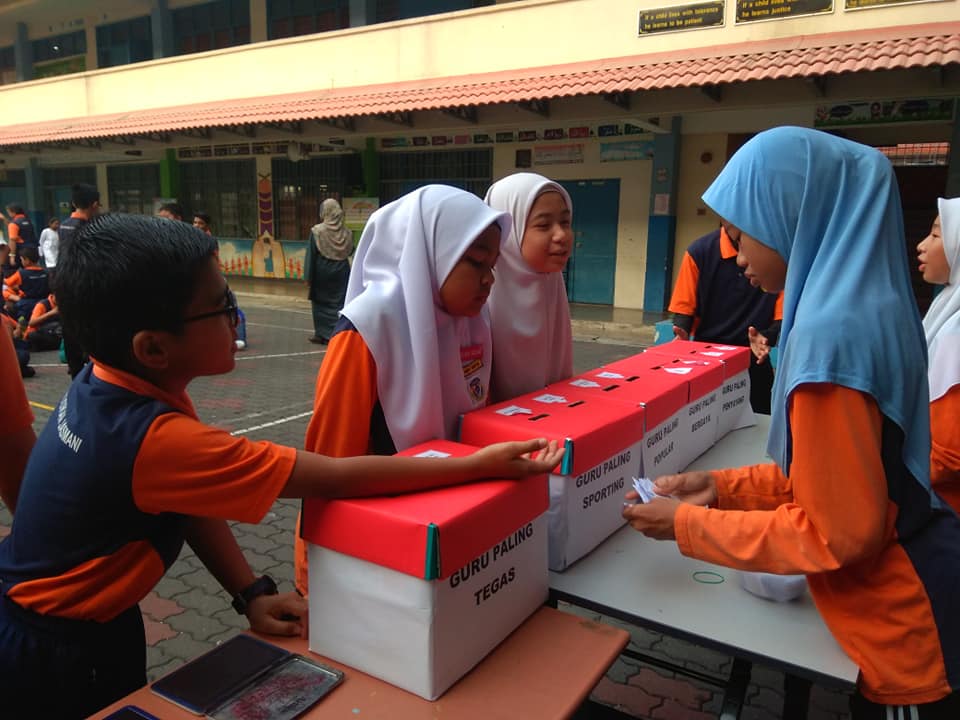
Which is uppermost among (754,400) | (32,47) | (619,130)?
(32,47)

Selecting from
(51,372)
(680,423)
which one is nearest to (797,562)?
(680,423)

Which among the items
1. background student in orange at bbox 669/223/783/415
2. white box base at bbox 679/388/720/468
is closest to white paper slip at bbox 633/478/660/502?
white box base at bbox 679/388/720/468

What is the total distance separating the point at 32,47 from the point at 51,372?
1480 cm

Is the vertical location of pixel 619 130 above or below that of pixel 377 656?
above

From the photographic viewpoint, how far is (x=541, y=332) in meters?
1.97

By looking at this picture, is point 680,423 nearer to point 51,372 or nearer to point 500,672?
point 500,672

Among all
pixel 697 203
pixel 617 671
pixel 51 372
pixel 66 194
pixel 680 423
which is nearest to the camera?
pixel 680 423

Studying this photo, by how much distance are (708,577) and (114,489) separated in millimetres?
1166

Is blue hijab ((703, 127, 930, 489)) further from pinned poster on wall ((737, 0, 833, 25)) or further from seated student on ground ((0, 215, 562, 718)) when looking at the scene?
pinned poster on wall ((737, 0, 833, 25))

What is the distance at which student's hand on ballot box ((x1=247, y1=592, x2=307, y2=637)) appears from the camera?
1238 millimetres

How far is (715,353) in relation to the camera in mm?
2387

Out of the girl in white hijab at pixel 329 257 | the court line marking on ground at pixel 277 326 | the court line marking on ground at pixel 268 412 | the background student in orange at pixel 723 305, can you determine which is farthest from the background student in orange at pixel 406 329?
the court line marking on ground at pixel 277 326

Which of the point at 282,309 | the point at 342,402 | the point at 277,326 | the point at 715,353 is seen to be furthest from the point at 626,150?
the point at 342,402

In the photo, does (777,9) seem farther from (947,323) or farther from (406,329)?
(406,329)
